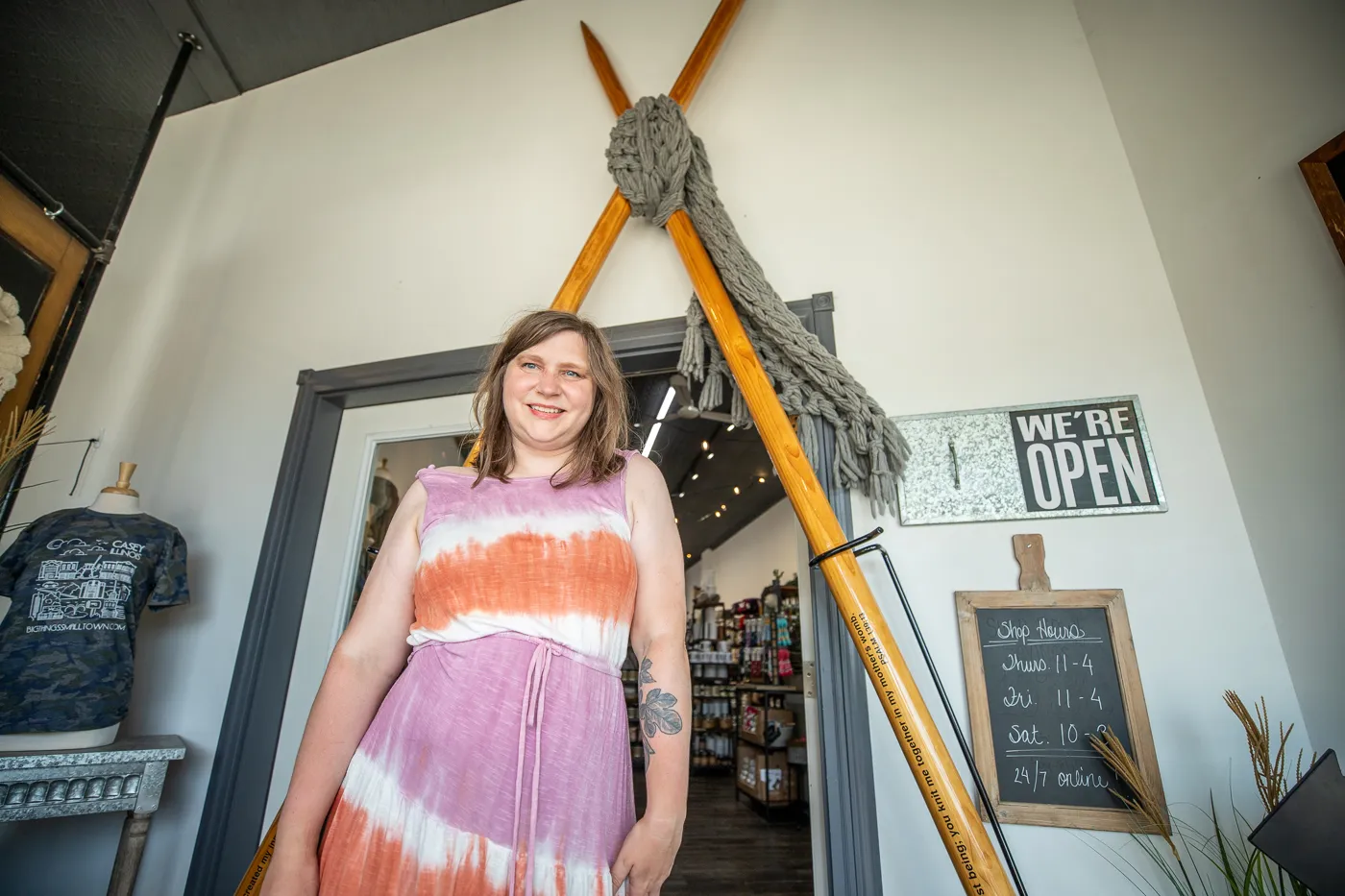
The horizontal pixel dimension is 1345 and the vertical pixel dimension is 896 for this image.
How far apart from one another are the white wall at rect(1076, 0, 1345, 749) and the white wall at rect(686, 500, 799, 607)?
410cm

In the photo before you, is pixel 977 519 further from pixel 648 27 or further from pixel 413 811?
pixel 648 27

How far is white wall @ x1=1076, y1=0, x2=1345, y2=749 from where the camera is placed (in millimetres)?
956

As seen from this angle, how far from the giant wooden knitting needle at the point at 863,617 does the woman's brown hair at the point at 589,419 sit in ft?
1.16

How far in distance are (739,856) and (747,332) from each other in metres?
2.80

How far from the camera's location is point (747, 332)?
1.36m

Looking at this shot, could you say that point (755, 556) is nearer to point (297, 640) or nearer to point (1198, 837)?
point (297, 640)

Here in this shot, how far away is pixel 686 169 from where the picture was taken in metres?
1.49

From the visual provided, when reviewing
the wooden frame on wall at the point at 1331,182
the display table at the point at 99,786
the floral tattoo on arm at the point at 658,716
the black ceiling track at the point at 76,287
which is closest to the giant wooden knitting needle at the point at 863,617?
the floral tattoo on arm at the point at 658,716

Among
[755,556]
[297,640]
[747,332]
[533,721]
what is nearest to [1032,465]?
[747,332]

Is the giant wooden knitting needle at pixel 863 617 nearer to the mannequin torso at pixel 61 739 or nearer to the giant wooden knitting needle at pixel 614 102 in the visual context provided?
the giant wooden knitting needle at pixel 614 102

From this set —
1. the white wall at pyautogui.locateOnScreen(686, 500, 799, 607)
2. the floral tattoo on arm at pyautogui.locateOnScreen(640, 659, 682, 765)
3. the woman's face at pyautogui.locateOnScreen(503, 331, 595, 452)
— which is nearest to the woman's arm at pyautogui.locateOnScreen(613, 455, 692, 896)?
the floral tattoo on arm at pyautogui.locateOnScreen(640, 659, 682, 765)

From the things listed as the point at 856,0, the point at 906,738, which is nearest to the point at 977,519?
the point at 906,738

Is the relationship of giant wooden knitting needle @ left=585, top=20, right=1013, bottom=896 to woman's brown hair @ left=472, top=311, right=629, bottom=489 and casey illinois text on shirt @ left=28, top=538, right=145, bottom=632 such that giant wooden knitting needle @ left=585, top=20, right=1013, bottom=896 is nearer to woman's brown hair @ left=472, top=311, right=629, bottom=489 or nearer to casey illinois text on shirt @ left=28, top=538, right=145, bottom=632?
woman's brown hair @ left=472, top=311, right=629, bottom=489

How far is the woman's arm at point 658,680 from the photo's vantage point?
0.62 meters
